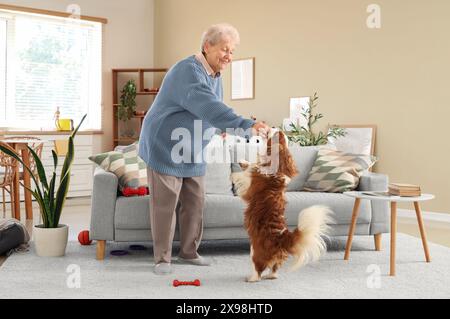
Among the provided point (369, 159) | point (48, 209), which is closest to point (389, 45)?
point (369, 159)

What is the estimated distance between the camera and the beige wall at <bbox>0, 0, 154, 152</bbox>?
23.9 ft

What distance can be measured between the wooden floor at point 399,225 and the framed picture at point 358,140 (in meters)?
0.80

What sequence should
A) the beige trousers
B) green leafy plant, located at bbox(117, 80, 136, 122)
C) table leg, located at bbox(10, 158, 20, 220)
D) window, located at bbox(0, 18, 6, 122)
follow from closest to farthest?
the beige trousers < table leg, located at bbox(10, 158, 20, 220) < window, located at bbox(0, 18, 6, 122) < green leafy plant, located at bbox(117, 80, 136, 122)

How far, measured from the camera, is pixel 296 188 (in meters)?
3.96

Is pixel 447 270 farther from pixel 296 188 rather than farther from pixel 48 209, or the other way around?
pixel 48 209

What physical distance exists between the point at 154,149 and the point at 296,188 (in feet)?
4.44

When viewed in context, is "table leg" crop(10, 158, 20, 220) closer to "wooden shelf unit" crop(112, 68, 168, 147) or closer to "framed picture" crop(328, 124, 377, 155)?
"wooden shelf unit" crop(112, 68, 168, 147)

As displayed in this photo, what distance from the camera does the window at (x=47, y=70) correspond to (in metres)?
6.55

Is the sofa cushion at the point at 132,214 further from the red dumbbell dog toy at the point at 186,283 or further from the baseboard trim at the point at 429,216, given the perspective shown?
the baseboard trim at the point at 429,216

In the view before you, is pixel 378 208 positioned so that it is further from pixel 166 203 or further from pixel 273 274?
pixel 166 203

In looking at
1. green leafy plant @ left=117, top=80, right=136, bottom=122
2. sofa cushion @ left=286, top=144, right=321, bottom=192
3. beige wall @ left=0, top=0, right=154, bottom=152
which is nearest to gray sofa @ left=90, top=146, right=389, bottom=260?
sofa cushion @ left=286, top=144, right=321, bottom=192

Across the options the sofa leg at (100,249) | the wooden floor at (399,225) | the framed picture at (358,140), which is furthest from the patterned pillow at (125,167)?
the framed picture at (358,140)

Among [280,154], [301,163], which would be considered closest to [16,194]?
[301,163]

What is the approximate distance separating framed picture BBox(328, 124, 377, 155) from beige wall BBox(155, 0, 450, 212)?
0.28 ft
